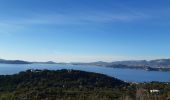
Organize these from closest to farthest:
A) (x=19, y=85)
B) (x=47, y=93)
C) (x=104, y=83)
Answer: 1. (x=47, y=93)
2. (x=19, y=85)
3. (x=104, y=83)

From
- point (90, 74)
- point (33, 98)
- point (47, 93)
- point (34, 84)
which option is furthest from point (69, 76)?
point (33, 98)

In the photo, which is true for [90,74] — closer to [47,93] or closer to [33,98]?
[47,93]

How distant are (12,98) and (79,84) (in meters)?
16.4

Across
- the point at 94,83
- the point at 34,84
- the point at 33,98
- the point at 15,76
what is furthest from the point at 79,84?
the point at 33,98

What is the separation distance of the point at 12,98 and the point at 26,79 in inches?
646

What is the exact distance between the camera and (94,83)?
148 feet

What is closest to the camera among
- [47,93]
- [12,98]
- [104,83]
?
[12,98]

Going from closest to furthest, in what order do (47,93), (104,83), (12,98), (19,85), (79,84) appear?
(12,98), (47,93), (19,85), (79,84), (104,83)

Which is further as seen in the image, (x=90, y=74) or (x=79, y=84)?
(x=90, y=74)

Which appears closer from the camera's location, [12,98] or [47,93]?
[12,98]

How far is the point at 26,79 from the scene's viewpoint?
4384 cm

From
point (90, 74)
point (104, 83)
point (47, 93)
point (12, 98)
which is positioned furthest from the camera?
point (90, 74)

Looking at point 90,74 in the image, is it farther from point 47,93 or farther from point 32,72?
point 47,93

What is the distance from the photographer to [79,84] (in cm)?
4303
